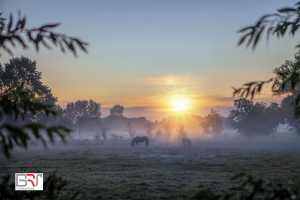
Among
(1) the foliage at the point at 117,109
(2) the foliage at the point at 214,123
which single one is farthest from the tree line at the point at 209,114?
(1) the foliage at the point at 117,109

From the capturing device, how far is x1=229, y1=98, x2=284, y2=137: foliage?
5588 cm

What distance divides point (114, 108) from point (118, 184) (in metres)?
111

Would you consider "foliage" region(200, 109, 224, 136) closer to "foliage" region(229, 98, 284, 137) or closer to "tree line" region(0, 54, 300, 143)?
"tree line" region(0, 54, 300, 143)

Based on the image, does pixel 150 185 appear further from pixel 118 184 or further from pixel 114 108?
pixel 114 108

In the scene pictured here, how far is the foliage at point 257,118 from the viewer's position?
55.9 m

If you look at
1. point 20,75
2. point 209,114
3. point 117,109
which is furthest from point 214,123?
point 117,109

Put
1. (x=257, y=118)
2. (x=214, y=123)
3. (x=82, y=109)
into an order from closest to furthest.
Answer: (x=257, y=118), (x=214, y=123), (x=82, y=109)

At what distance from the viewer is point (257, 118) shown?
56.4 meters

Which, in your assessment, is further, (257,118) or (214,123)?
(214,123)

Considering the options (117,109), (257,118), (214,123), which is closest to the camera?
(257,118)

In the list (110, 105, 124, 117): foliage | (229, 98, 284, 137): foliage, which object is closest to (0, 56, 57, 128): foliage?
A: (229, 98, 284, 137): foliage

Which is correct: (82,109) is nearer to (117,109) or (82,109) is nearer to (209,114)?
(117,109)

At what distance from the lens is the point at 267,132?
57.7 metres

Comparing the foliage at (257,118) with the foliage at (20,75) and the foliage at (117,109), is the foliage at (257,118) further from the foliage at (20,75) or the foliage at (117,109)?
the foliage at (117,109)
